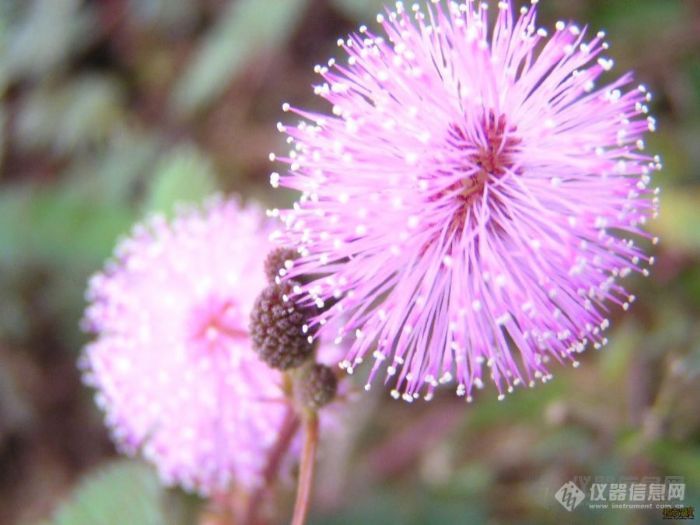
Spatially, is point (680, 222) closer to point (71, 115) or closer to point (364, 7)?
point (364, 7)

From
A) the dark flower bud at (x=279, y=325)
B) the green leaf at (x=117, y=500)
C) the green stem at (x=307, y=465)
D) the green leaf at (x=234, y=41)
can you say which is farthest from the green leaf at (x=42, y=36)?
the green stem at (x=307, y=465)

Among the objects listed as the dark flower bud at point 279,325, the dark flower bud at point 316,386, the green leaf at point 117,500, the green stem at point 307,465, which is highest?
the dark flower bud at point 279,325

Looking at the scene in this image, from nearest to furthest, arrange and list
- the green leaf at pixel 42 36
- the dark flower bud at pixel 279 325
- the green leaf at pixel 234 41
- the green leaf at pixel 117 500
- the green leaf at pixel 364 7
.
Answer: the dark flower bud at pixel 279 325, the green leaf at pixel 117 500, the green leaf at pixel 364 7, the green leaf at pixel 234 41, the green leaf at pixel 42 36

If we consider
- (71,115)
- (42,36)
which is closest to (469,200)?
(71,115)

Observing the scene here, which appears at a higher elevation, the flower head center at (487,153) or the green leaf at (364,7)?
the green leaf at (364,7)

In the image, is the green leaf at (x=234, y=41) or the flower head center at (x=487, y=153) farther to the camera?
the green leaf at (x=234, y=41)

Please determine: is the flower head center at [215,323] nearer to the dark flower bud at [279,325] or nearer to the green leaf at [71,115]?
the dark flower bud at [279,325]
